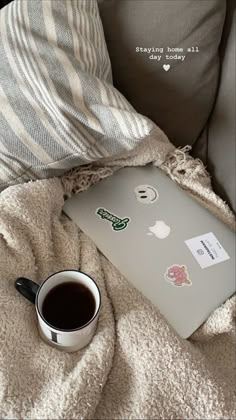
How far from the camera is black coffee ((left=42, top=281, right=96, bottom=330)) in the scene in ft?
2.16

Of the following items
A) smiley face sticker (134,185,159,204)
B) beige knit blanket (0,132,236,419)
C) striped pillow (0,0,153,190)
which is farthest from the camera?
smiley face sticker (134,185,159,204)

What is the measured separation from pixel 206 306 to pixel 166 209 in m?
0.21

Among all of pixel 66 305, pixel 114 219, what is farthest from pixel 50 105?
pixel 66 305

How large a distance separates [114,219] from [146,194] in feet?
0.30

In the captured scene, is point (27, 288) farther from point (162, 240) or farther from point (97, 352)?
point (162, 240)

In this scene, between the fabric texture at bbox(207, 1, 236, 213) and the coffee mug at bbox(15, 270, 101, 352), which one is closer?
the coffee mug at bbox(15, 270, 101, 352)

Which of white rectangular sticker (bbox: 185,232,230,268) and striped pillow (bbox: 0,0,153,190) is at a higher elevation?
striped pillow (bbox: 0,0,153,190)

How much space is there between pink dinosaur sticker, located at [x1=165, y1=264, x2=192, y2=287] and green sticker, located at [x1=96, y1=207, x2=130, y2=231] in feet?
0.40

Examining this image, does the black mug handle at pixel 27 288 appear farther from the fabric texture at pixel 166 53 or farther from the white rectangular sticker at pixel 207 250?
the fabric texture at pixel 166 53

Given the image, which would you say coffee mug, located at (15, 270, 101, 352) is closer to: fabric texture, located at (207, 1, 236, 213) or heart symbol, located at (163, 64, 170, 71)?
fabric texture, located at (207, 1, 236, 213)

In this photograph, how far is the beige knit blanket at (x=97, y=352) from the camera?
0.64 metres

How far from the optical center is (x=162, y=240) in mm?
842

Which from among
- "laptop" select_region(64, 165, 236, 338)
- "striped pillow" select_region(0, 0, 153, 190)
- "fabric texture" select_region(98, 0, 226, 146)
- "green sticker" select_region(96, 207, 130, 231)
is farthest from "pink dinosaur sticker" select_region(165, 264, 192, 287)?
"fabric texture" select_region(98, 0, 226, 146)

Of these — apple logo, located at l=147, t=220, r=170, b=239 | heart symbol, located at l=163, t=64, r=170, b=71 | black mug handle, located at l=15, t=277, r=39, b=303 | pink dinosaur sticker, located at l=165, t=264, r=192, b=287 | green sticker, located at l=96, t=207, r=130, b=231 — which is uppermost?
heart symbol, located at l=163, t=64, r=170, b=71
